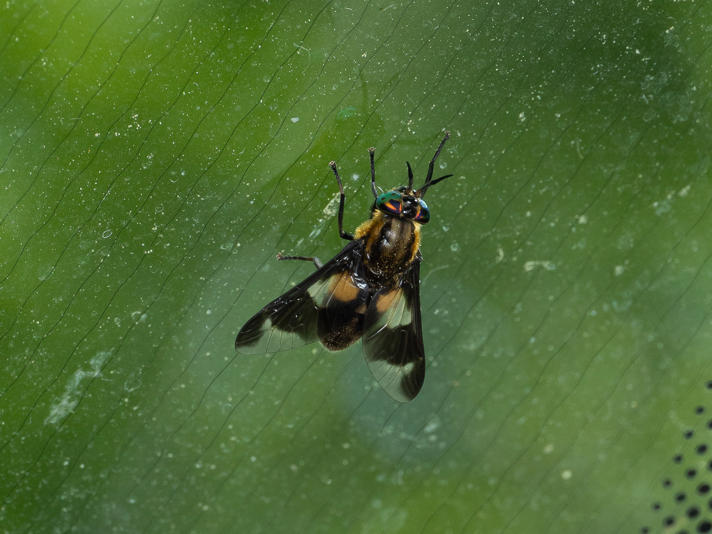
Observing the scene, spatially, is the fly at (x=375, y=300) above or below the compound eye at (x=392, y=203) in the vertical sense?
below

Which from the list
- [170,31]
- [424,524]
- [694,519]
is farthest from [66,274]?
[694,519]

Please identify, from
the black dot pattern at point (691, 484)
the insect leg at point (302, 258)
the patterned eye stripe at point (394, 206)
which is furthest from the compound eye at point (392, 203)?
the black dot pattern at point (691, 484)

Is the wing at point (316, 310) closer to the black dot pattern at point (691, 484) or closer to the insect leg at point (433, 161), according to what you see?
the insect leg at point (433, 161)

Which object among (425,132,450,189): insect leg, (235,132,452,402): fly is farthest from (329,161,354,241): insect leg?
(425,132,450,189): insect leg

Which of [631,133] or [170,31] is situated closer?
[170,31]

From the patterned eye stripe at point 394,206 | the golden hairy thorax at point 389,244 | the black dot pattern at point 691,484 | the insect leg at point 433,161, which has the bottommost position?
the black dot pattern at point 691,484

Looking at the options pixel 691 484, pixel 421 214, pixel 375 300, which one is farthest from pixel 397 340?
pixel 691 484

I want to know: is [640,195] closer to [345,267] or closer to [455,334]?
[455,334]
